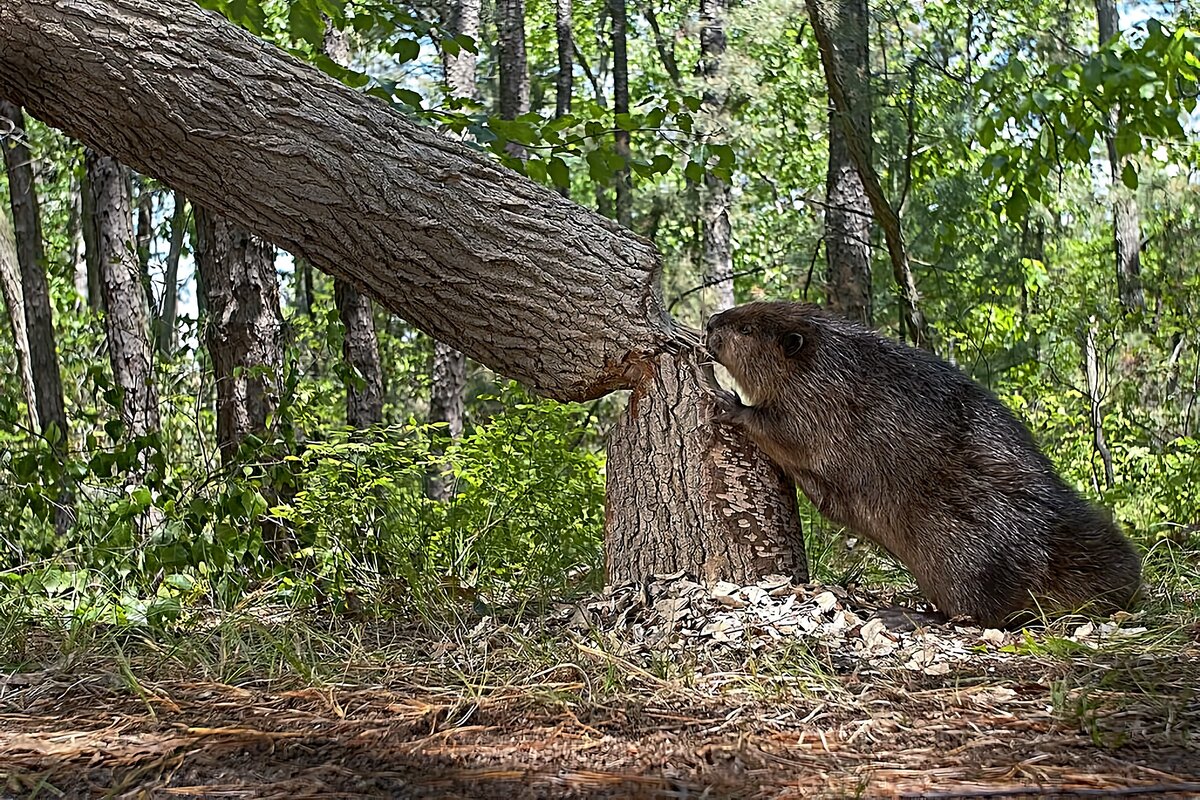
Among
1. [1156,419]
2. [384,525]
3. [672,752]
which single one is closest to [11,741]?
[672,752]

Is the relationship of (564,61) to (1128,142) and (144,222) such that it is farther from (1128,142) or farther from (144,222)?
(1128,142)

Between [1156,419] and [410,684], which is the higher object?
[1156,419]

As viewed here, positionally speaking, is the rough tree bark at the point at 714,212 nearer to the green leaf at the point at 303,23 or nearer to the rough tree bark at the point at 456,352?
the rough tree bark at the point at 456,352

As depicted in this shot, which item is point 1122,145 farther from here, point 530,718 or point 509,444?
point 530,718

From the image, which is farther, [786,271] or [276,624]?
[786,271]

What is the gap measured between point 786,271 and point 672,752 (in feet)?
43.2

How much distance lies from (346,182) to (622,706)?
6.09 feet

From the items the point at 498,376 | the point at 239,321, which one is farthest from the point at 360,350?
the point at 239,321

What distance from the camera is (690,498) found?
3.61m

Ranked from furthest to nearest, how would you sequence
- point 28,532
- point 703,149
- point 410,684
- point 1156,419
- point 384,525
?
point 1156,419 < point 703,149 < point 28,532 < point 384,525 < point 410,684

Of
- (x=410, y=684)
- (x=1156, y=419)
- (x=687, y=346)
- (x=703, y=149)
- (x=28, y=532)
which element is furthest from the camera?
(x=1156, y=419)

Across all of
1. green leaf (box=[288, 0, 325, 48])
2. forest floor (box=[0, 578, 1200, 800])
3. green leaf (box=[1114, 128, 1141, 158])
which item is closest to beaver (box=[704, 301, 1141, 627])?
forest floor (box=[0, 578, 1200, 800])

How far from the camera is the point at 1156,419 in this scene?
35.5ft

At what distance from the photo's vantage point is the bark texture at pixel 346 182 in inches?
133
